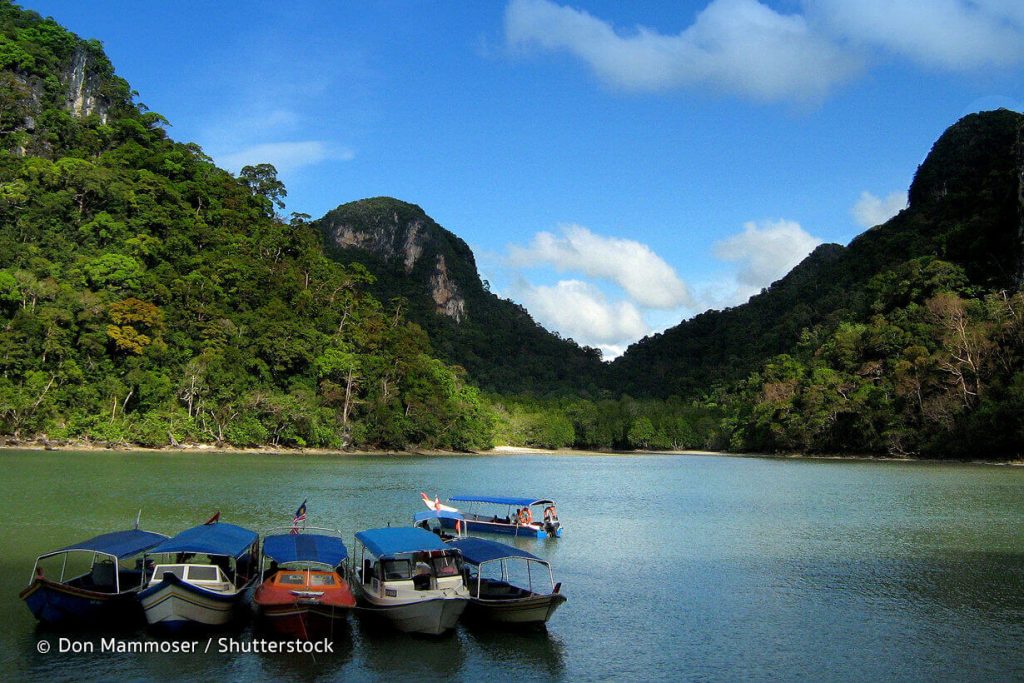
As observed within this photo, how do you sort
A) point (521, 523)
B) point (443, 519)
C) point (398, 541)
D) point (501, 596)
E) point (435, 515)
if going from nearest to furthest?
1. point (398, 541)
2. point (501, 596)
3. point (435, 515)
4. point (521, 523)
5. point (443, 519)

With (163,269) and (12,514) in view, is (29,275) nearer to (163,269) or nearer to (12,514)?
(163,269)

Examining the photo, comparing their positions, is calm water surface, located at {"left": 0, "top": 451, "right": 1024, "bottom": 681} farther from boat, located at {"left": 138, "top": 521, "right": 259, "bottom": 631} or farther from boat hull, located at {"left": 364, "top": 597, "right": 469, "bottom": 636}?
boat, located at {"left": 138, "top": 521, "right": 259, "bottom": 631}

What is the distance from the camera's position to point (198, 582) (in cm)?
1881

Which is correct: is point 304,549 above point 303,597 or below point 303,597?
above

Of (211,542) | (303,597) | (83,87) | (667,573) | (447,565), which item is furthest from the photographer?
(83,87)

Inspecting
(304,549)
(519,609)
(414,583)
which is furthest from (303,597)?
(519,609)

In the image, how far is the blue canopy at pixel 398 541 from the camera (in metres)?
20.0

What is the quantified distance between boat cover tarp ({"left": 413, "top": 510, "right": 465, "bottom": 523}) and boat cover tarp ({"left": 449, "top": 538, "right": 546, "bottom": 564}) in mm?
13749

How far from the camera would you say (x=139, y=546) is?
1998 cm

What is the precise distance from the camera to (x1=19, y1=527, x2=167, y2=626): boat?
17984mm

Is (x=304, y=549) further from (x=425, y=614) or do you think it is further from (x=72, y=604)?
(x=72, y=604)

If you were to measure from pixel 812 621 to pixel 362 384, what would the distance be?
8536cm

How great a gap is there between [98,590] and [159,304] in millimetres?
74241

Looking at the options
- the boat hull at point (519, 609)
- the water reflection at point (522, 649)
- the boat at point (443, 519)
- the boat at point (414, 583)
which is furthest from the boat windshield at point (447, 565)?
the boat at point (443, 519)
